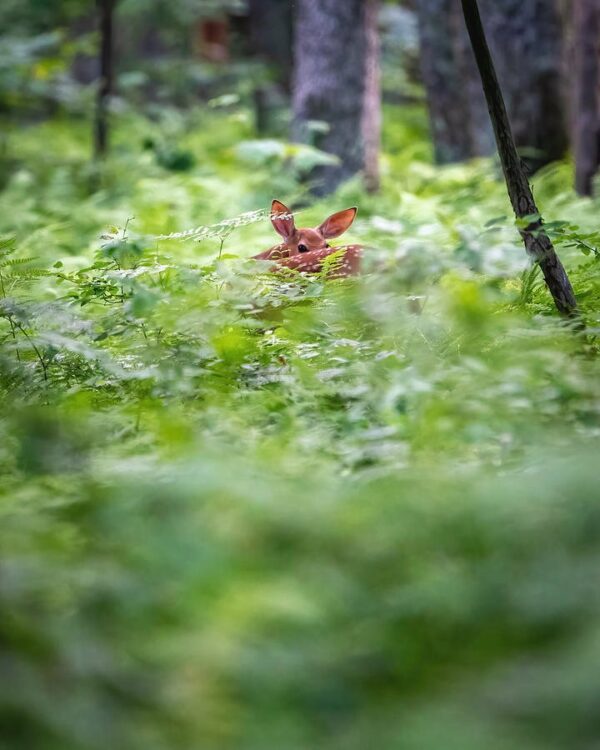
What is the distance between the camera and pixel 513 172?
3076 mm

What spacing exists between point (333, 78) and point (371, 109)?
0.55 metres

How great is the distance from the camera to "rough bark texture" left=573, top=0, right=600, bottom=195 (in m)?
6.85

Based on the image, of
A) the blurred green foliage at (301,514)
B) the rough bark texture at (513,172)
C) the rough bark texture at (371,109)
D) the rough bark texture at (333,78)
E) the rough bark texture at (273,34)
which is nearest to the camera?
the blurred green foliage at (301,514)

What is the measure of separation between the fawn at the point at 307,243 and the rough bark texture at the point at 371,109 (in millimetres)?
4483

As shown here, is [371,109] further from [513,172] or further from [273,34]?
[513,172]

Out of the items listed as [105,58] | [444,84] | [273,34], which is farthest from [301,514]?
[273,34]

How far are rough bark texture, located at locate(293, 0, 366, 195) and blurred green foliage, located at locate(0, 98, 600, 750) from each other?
5.65 meters

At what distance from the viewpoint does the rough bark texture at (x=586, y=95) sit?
6852 mm

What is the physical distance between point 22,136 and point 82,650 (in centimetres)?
1391

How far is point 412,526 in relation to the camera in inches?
68.0

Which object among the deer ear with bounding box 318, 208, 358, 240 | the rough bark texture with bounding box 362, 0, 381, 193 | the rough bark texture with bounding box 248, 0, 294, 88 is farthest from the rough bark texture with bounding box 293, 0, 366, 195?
the rough bark texture with bounding box 248, 0, 294, 88

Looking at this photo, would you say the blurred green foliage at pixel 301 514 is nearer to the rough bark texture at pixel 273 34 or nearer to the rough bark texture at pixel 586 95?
the rough bark texture at pixel 586 95

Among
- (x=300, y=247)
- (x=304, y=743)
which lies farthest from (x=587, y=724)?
(x=300, y=247)

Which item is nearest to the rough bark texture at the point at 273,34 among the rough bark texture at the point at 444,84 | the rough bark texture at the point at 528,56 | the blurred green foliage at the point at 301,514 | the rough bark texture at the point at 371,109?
the rough bark texture at the point at 444,84
